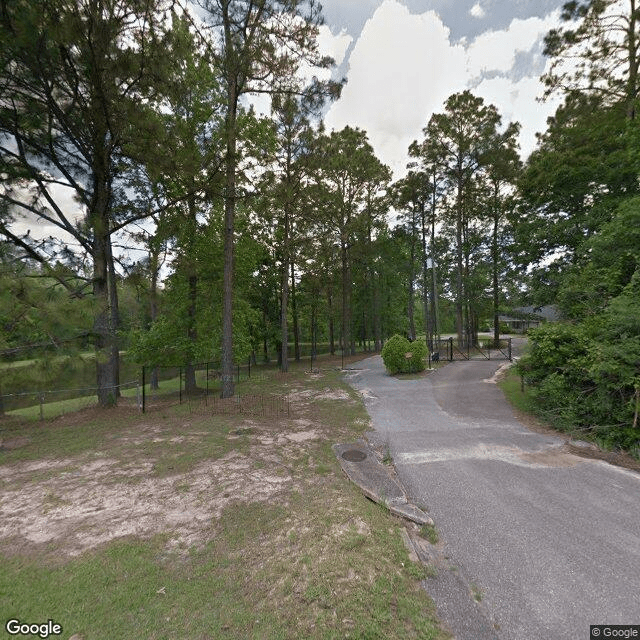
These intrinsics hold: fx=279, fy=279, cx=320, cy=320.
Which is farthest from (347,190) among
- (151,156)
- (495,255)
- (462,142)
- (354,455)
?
(354,455)

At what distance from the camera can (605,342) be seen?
223 inches

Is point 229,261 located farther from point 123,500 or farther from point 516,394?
point 516,394

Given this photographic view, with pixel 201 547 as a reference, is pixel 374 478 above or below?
below

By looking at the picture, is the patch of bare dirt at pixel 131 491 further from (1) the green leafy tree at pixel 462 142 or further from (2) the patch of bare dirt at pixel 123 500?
(1) the green leafy tree at pixel 462 142

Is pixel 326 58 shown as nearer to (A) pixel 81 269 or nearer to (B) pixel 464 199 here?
(A) pixel 81 269

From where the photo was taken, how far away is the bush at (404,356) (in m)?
13.5

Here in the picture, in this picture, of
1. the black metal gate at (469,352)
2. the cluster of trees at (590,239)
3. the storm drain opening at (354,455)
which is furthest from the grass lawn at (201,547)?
the black metal gate at (469,352)

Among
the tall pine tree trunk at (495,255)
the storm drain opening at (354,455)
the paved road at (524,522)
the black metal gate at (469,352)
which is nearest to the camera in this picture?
the paved road at (524,522)

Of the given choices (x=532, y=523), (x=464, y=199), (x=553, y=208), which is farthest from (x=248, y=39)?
(x=464, y=199)

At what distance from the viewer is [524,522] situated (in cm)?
329

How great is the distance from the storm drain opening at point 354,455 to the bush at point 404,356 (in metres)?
8.73

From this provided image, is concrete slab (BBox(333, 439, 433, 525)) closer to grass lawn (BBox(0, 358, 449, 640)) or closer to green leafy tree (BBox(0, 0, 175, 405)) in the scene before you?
grass lawn (BBox(0, 358, 449, 640))

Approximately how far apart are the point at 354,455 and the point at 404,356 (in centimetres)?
904

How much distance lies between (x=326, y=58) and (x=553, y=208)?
12.7 m
